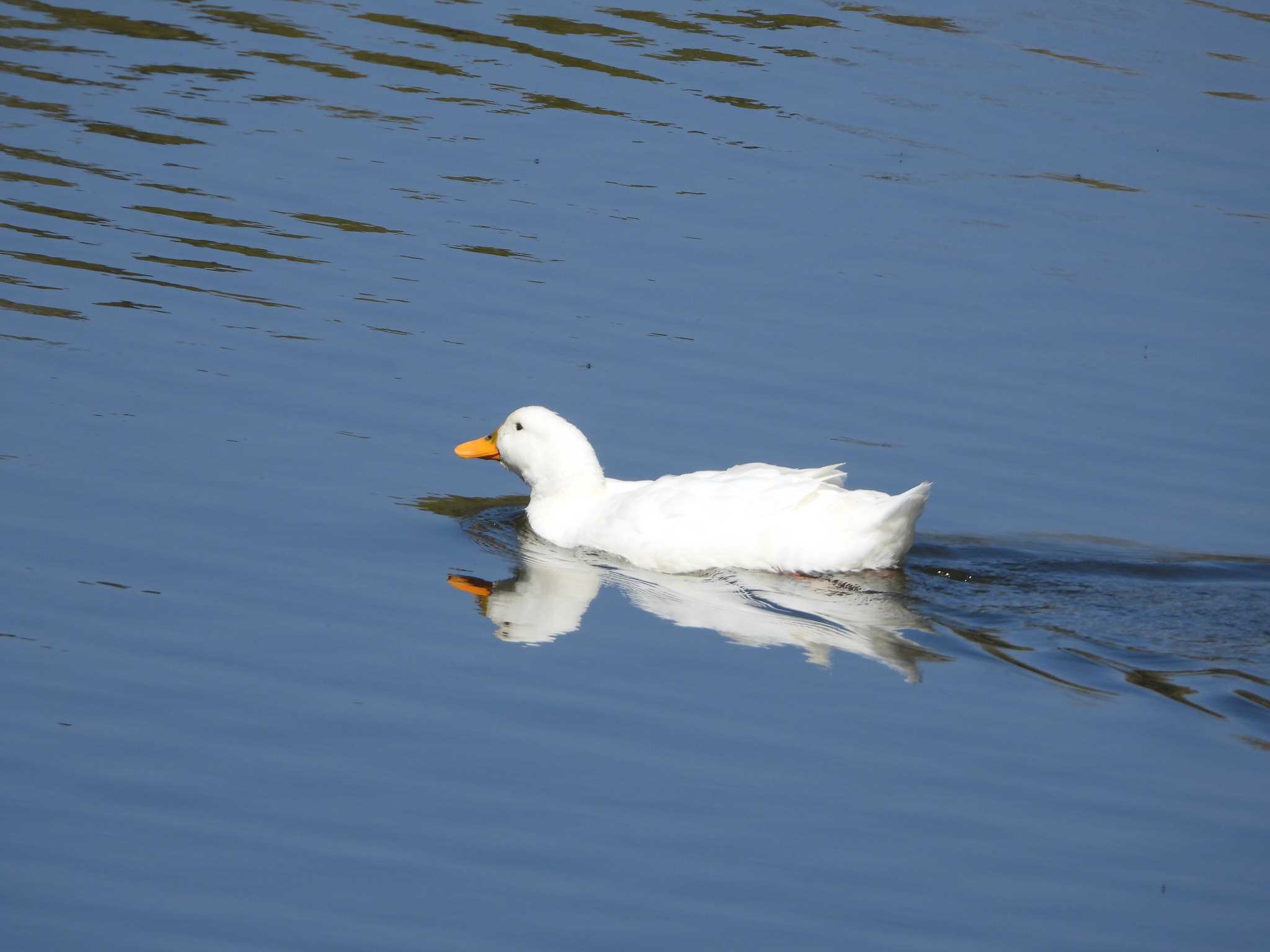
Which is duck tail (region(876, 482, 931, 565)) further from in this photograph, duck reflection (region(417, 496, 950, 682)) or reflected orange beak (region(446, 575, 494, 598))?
reflected orange beak (region(446, 575, 494, 598))

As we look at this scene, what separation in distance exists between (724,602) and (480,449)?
2010 mm

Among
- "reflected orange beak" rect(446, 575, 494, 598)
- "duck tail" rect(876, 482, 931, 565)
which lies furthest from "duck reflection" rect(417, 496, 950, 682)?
"duck tail" rect(876, 482, 931, 565)

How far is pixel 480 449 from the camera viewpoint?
383 inches

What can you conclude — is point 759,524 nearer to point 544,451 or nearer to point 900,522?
point 900,522

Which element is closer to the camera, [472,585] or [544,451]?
[472,585]

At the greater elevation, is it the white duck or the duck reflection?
the white duck

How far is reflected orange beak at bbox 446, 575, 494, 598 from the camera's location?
8508 mm

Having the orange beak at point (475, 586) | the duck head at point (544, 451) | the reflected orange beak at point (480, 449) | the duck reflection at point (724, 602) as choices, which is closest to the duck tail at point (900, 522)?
the duck reflection at point (724, 602)

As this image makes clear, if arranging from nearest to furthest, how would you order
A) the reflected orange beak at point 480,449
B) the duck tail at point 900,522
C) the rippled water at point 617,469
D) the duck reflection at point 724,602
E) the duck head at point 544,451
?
the rippled water at point 617,469, the duck reflection at point 724,602, the duck tail at point 900,522, the duck head at point 544,451, the reflected orange beak at point 480,449

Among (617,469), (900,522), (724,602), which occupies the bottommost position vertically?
(724,602)

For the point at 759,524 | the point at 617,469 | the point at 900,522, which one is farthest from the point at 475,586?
the point at 900,522

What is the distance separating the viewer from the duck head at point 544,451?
948 centimetres

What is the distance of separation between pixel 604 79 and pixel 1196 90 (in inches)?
242

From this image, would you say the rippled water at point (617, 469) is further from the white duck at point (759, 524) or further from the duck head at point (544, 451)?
the duck head at point (544, 451)
